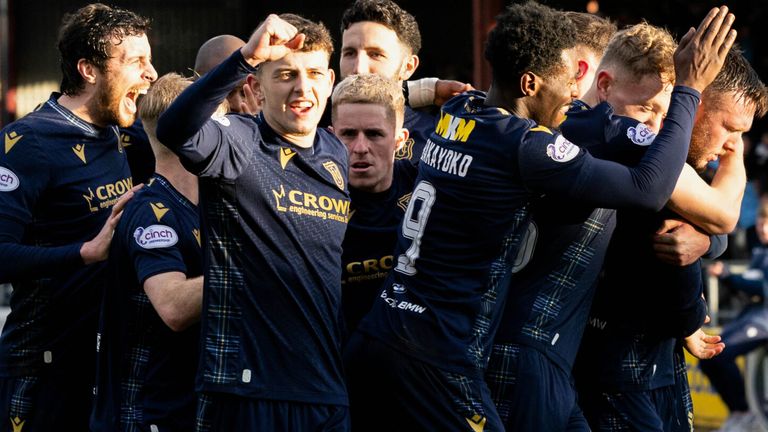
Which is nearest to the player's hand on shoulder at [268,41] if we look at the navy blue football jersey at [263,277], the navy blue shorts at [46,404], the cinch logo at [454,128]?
the navy blue football jersey at [263,277]

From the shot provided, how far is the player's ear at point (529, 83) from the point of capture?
420cm

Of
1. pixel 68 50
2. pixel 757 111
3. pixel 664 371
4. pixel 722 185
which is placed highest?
pixel 68 50

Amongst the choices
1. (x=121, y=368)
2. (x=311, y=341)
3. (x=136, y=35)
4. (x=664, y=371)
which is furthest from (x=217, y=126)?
(x=664, y=371)

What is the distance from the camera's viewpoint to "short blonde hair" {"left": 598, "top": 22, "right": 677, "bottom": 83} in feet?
15.0

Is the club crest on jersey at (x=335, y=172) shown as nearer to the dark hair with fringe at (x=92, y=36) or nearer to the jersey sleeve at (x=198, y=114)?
the jersey sleeve at (x=198, y=114)

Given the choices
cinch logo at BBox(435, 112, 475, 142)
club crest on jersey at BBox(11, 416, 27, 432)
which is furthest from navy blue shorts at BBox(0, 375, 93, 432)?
cinch logo at BBox(435, 112, 475, 142)

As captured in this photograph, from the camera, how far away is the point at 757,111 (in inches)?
191

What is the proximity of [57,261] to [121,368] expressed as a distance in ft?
1.82

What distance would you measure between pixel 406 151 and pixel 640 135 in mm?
1679

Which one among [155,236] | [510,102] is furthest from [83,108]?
[510,102]

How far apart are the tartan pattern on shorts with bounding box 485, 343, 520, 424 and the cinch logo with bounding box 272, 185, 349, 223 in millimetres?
770

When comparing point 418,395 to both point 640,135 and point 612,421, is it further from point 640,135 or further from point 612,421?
point 640,135

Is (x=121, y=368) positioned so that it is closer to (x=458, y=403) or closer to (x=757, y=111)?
(x=458, y=403)

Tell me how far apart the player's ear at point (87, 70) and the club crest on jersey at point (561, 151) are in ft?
7.78
